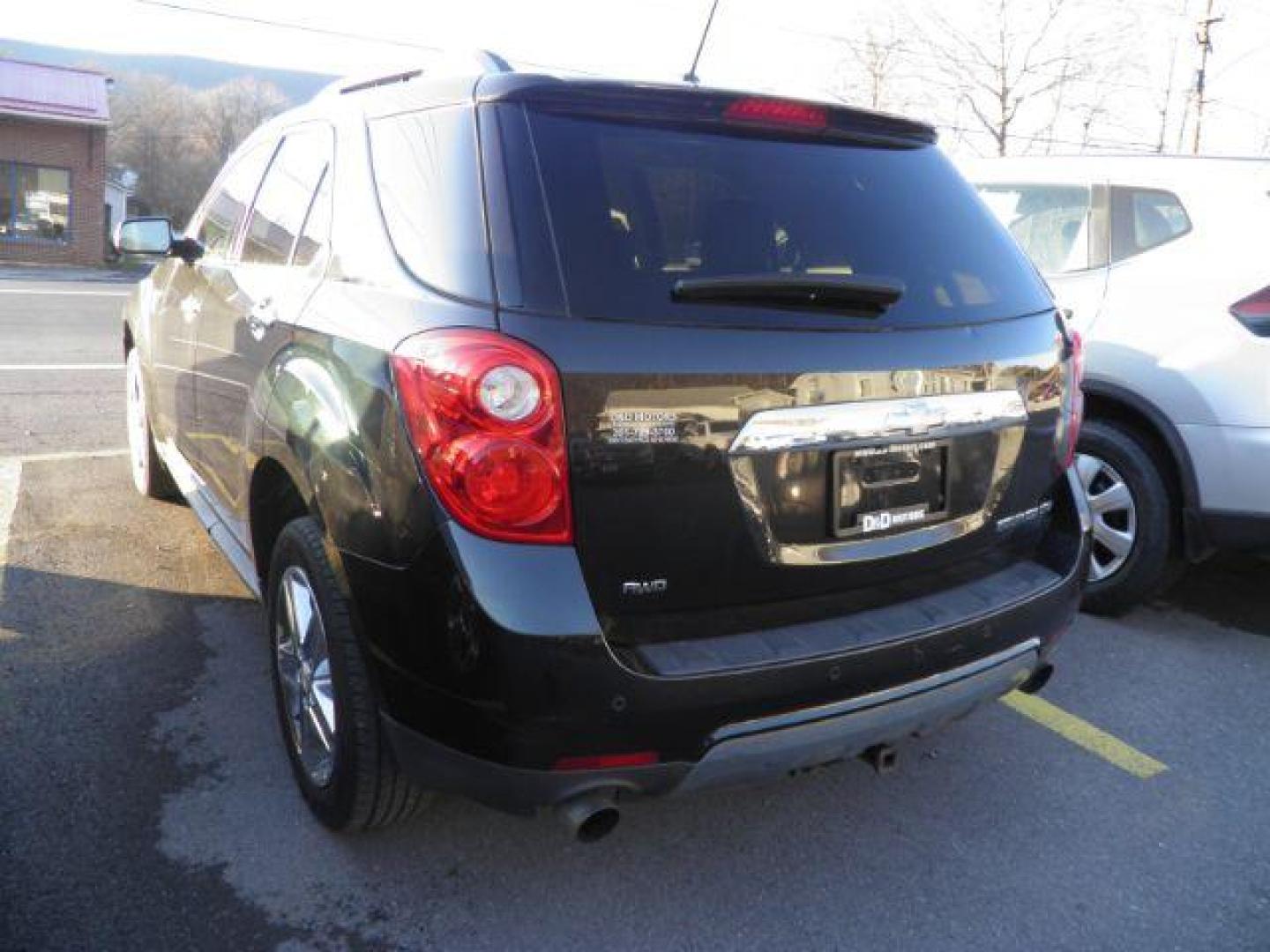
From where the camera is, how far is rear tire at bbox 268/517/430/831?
93.7 inches

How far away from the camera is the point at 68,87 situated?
29.7 m

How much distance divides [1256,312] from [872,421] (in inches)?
92.2

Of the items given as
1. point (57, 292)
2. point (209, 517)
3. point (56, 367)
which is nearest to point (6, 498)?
point (209, 517)

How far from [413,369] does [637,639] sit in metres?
0.68

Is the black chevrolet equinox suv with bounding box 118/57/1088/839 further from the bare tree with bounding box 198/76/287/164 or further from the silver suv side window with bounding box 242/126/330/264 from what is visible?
the bare tree with bounding box 198/76/287/164

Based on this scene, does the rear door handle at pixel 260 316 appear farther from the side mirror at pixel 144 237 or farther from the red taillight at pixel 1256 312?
the red taillight at pixel 1256 312

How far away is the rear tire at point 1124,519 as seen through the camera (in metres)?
4.23

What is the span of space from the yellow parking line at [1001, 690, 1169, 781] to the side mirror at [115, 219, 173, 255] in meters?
3.51

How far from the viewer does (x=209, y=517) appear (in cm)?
379

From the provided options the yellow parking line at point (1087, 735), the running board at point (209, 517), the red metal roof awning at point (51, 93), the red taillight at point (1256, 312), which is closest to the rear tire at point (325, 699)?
the running board at point (209, 517)

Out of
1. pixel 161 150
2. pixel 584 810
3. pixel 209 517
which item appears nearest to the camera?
pixel 584 810

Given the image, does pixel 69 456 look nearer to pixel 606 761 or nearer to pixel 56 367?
pixel 56 367

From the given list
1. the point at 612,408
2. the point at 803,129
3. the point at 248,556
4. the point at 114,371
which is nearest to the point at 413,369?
the point at 612,408

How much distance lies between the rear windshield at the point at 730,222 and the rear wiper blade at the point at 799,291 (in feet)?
0.08
